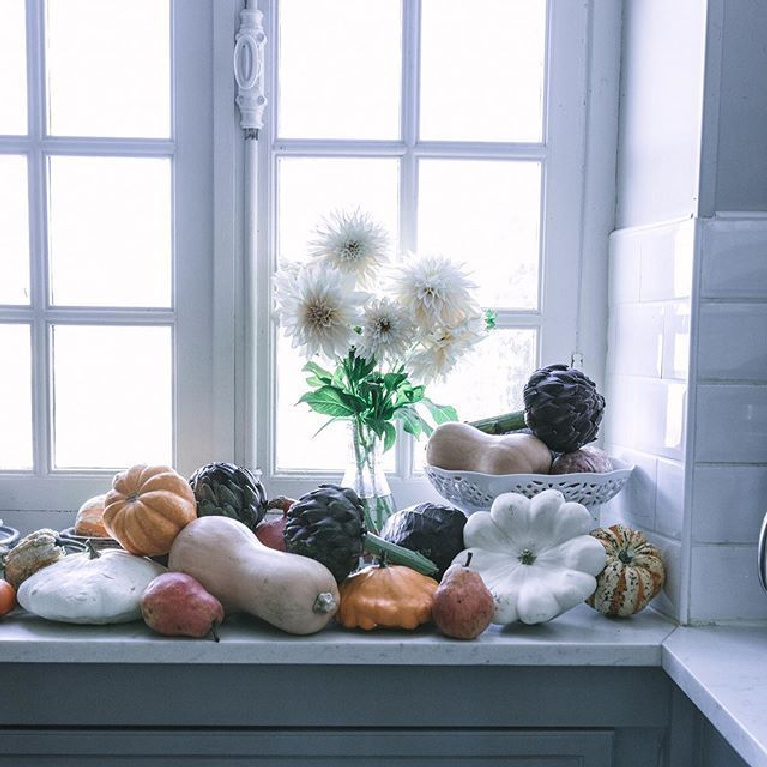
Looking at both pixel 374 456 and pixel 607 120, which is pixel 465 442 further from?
pixel 607 120

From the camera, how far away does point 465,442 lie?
129 centimetres

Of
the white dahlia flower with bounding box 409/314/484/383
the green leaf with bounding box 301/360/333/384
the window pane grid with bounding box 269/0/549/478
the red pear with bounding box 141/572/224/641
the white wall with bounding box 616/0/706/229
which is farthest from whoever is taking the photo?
the window pane grid with bounding box 269/0/549/478

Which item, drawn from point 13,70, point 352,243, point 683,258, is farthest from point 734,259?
point 13,70

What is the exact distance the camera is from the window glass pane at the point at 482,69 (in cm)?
150

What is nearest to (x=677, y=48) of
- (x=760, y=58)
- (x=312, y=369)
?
(x=760, y=58)

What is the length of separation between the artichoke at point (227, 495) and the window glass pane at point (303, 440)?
269mm

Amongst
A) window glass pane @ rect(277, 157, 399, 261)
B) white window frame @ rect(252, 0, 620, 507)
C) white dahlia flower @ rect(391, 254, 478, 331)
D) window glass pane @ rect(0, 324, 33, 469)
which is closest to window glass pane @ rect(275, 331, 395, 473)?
white window frame @ rect(252, 0, 620, 507)

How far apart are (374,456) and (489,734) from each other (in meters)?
0.44

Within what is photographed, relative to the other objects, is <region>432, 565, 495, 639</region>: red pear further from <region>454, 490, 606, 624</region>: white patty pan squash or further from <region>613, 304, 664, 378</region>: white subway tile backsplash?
<region>613, 304, 664, 378</region>: white subway tile backsplash

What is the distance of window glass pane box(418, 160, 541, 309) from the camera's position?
4.99 ft

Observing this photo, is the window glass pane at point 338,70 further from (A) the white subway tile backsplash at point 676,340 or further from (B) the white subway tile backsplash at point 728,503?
(B) the white subway tile backsplash at point 728,503

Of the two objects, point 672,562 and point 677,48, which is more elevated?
point 677,48

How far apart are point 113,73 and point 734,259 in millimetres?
1068

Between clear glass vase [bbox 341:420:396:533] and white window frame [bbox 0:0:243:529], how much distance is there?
0.89 feet
